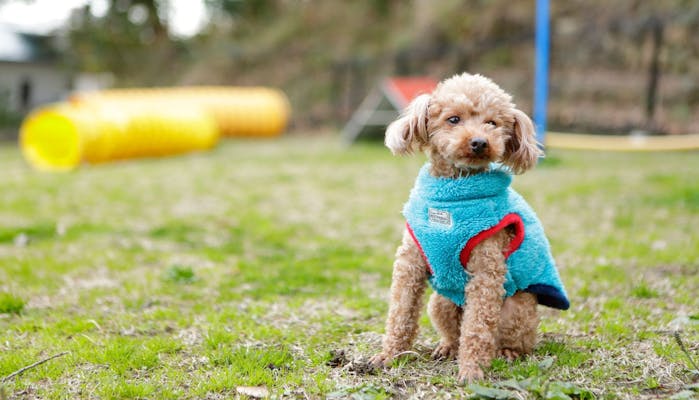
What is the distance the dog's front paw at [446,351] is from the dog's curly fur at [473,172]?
0.19m

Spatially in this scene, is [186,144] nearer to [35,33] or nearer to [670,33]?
[670,33]

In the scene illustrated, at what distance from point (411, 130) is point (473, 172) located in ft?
1.15

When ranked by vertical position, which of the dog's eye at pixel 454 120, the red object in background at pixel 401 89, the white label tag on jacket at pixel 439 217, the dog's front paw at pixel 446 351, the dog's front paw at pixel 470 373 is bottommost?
the dog's front paw at pixel 446 351

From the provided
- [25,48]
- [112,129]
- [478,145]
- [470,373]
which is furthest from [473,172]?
[25,48]

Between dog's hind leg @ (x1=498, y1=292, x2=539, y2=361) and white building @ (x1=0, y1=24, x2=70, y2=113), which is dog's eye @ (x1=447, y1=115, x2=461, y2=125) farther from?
white building @ (x1=0, y1=24, x2=70, y2=113)

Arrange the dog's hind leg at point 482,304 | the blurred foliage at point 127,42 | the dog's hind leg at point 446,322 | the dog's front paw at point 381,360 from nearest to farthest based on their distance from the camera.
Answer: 1. the dog's hind leg at point 482,304
2. the dog's front paw at point 381,360
3. the dog's hind leg at point 446,322
4. the blurred foliage at point 127,42

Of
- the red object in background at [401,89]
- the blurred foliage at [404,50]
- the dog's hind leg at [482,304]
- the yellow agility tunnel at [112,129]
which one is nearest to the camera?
the dog's hind leg at [482,304]

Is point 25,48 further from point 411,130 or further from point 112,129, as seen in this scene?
point 411,130

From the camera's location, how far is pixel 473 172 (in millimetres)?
3260

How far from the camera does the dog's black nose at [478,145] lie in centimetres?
305

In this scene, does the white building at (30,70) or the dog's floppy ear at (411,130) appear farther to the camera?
the white building at (30,70)

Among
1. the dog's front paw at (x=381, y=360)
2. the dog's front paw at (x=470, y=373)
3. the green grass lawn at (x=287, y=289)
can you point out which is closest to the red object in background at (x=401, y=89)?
the green grass lawn at (x=287, y=289)

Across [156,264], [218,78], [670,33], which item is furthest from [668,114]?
[218,78]

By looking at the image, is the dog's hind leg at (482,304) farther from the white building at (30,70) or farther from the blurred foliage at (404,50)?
the white building at (30,70)
